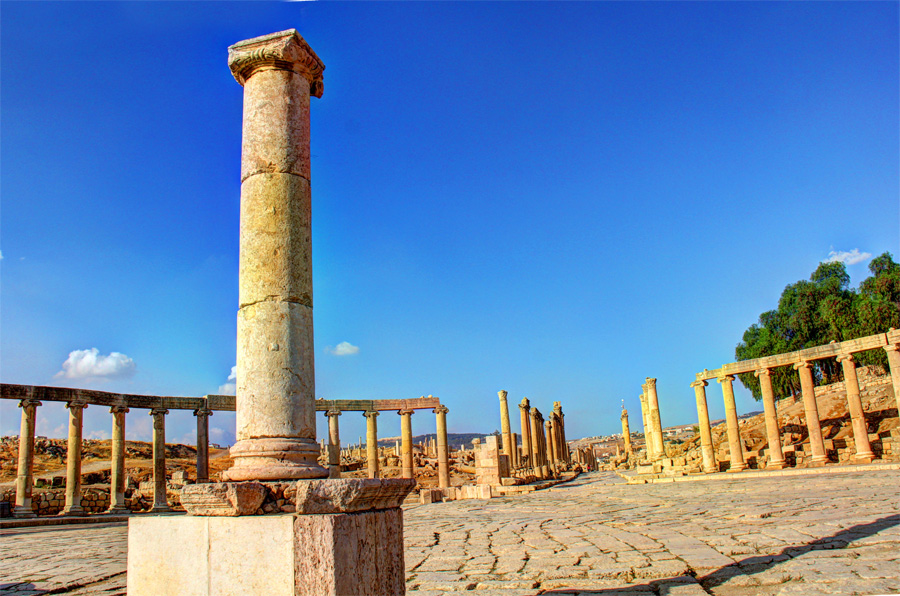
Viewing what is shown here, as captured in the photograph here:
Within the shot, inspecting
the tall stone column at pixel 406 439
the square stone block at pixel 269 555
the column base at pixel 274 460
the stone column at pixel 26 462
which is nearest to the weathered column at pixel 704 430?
the tall stone column at pixel 406 439

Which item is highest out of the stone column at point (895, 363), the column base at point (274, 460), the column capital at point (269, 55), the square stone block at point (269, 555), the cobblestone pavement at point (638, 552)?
the column capital at point (269, 55)

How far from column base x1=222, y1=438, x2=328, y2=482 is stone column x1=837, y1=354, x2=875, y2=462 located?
79.7 ft

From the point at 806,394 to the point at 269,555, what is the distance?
84.3ft

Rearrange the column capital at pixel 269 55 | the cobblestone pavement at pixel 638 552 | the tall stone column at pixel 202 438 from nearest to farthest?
the cobblestone pavement at pixel 638 552 < the column capital at pixel 269 55 < the tall stone column at pixel 202 438

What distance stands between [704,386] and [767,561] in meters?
23.7

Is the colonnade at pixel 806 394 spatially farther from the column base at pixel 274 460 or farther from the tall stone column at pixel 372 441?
the column base at pixel 274 460

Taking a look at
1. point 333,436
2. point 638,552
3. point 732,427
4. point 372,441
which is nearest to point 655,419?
point 732,427

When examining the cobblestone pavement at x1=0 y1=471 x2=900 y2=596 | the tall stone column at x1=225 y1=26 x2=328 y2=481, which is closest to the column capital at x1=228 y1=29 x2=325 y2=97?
the tall stone column at x1=225 y1=26 x2=328 y2=481

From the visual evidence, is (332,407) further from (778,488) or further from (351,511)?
(351,511)

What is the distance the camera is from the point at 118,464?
22484 millimetres

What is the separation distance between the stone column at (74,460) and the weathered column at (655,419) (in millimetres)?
25231

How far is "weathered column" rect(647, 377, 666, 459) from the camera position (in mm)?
30625

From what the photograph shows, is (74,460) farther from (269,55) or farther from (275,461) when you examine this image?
(269,55)

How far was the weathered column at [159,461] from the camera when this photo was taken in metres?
23.0
